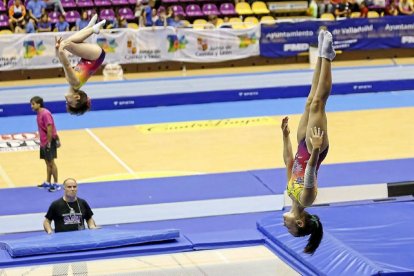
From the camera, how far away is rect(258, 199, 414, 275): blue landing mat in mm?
8250

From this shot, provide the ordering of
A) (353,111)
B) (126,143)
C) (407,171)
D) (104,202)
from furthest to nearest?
(353,111) < (126,143) < (407,171) < (104,202)

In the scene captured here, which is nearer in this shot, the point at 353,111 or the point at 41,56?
the point at 353,111

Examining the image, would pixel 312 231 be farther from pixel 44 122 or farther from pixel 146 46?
pixel 146 46

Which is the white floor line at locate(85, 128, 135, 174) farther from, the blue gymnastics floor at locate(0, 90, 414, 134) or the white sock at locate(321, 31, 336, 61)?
the white sock at locate(321, 31, 336, 61)

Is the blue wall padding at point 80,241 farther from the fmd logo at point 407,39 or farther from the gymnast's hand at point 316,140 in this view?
the fmd logo at point 407,39

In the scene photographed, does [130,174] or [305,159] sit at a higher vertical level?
[305,159]

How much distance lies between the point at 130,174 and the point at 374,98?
8637 millimetres

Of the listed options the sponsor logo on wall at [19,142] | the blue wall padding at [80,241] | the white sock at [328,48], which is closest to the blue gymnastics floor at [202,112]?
the sponsor logo on wall at [19,142]

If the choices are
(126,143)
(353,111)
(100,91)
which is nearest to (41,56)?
(100,91)

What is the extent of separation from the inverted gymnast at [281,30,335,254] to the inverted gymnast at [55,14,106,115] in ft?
6.15

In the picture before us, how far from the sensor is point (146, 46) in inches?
870

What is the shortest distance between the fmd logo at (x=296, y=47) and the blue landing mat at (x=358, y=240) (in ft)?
44.4

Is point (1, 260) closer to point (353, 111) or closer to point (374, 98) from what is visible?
point (353, 111)

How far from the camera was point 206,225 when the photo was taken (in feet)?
37.0
